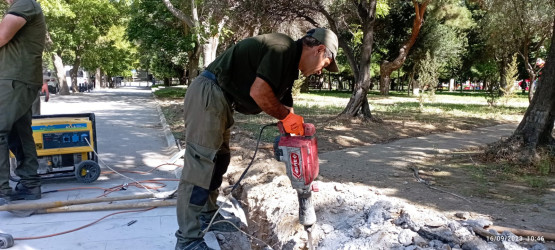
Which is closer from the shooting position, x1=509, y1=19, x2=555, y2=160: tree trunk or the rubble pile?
the rubble pile

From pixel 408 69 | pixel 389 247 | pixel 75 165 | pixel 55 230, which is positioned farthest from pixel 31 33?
pixel 408 69

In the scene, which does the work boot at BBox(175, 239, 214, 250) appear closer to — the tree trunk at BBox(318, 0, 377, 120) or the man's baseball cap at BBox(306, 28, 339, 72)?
the man's baseball cap at BBox(306, 28, 339, 72)

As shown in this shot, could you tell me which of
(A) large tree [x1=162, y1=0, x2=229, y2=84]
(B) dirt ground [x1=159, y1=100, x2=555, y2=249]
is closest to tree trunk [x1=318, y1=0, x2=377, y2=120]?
(A) large tree [x1=162, y1=0, x2=229, y2=84]

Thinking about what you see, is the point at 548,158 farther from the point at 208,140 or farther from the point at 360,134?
the point at 208,140

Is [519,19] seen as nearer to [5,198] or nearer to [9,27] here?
[9,27]

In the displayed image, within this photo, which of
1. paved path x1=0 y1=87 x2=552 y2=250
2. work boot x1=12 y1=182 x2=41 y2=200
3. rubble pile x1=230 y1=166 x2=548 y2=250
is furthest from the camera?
work boot x1=12 y1=182 x2=41 y2=200

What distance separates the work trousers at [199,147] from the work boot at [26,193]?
2155mm

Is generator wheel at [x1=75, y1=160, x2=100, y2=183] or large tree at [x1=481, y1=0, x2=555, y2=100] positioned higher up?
large tree at [x1=481, y1=0, x2=555, y2=100]

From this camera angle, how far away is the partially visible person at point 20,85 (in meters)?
3.79

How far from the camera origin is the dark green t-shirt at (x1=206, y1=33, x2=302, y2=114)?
2697mm

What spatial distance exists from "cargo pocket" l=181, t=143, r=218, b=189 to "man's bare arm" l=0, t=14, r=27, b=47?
7.72ft

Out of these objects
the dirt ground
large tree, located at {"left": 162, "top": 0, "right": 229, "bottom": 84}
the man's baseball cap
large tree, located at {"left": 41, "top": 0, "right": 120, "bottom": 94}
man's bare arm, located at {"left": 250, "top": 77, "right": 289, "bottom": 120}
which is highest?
large tree, located at {"left": 41, "top": 0, "right": 120, "bottom": 94}

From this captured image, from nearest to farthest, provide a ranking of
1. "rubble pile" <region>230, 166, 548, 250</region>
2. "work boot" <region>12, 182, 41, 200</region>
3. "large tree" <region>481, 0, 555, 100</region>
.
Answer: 1. "rubble pile" <region>230, 166, 548, 250</region>
2. "work boot" <region>12, 182, 41, 200</region>
3. "large tree" <region>481, 0, 555, 100</region>

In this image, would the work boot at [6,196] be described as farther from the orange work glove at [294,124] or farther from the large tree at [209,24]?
the large tree at [209,24]
